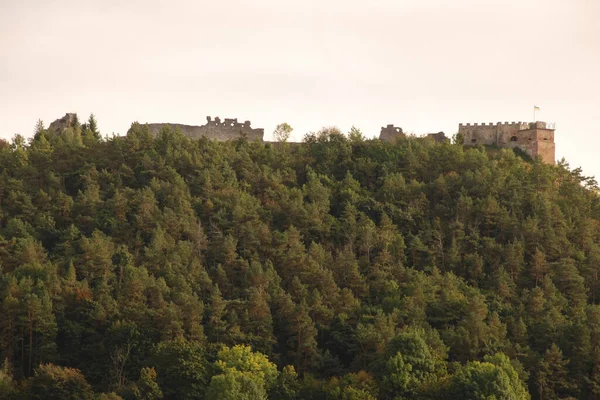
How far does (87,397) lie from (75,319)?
641 centimetres

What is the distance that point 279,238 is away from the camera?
7350cm

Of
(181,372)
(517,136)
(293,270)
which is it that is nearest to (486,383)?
(181,372)

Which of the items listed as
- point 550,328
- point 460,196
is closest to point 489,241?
point 460,196

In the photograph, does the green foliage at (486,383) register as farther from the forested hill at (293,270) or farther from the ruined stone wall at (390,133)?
the ruined stone wall at (390,133)

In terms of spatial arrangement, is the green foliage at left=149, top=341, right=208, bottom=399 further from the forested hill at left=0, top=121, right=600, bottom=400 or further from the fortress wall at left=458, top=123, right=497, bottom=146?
the fortress wall at left=458, top=123, right=497, bottom=146

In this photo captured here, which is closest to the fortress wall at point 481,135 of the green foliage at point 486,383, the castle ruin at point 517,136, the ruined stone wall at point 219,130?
the castle ruin at point 517,136

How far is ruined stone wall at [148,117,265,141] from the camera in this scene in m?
91.1

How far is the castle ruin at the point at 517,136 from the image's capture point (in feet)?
294

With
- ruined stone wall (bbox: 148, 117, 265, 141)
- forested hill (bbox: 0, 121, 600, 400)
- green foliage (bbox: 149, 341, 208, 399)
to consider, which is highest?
ruined stone wall (bbox: 148, 117, 265, 141)

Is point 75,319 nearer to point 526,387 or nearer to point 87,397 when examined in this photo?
point 87,397

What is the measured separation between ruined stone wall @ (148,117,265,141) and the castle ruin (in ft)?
53.5

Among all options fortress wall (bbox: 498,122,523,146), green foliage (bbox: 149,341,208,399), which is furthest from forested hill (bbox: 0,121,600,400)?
fortress wall (bbox: 498,122,523,146)

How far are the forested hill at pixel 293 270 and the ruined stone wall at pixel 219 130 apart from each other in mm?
2137

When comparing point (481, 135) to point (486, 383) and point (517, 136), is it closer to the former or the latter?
point (517, 136)
